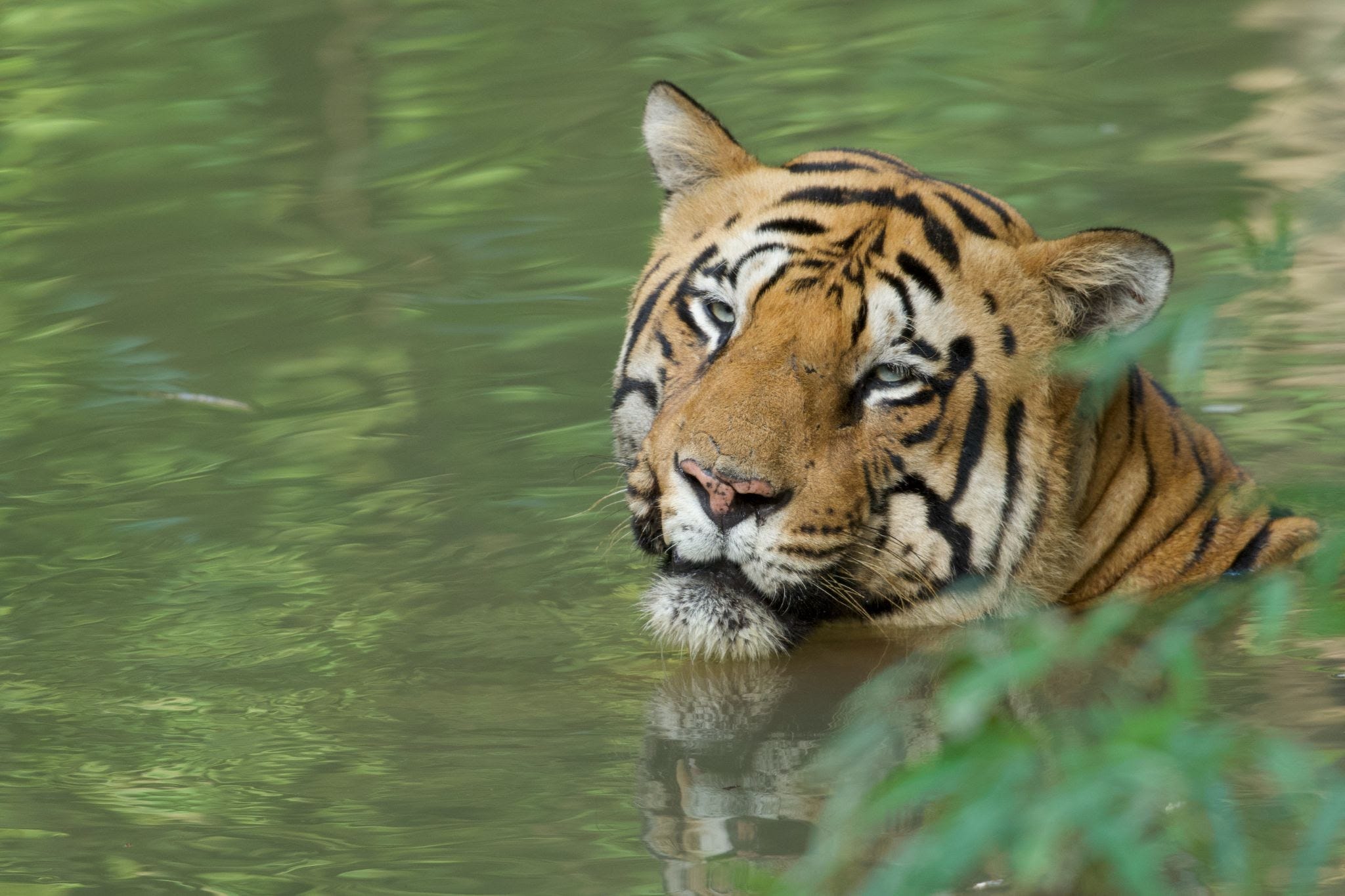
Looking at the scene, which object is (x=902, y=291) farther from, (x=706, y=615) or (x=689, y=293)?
(x=706, y=615)

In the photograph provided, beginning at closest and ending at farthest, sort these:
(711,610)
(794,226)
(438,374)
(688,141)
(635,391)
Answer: (711,610)
(794,226)
(635,391)
(688,141)
(438,374)

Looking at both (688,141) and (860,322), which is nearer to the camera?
(860,322)

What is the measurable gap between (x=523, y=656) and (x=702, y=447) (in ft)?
3.02

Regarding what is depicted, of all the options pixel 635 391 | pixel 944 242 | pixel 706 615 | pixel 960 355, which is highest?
pixel 944 242

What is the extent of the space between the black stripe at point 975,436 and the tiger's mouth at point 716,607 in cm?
42

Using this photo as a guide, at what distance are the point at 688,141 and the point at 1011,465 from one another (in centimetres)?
121

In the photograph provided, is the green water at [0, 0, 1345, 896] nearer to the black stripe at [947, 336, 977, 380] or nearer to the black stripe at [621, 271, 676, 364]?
the black stripe at [621, 271, 676, 364]

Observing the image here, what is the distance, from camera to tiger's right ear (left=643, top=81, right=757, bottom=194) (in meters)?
4.62

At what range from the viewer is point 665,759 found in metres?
3.81

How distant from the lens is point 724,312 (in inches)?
167

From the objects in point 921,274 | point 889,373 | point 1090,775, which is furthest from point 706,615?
point 1090,775

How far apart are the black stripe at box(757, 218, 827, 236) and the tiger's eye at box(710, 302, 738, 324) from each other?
213 millimetres

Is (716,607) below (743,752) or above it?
above

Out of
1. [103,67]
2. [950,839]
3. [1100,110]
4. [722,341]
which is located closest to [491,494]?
[722,341]
